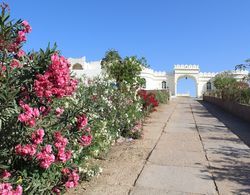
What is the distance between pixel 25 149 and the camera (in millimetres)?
3379

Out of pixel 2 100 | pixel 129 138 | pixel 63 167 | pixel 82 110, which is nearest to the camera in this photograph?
pixel 2 100

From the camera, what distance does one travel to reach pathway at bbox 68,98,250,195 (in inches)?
219

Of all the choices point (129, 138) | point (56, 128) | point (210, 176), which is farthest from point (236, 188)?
point (129, 138)

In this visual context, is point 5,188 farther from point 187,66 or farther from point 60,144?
point 187,66

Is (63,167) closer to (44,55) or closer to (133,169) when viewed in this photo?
(44,55)

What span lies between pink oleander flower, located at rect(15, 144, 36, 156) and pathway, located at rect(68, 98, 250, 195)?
2091 mm

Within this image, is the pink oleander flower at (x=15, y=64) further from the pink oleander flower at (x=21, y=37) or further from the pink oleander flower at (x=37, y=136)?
the pink oleander flower at (x=37, y=136)

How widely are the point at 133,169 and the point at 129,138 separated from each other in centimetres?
330

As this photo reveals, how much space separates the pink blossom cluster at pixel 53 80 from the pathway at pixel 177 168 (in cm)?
236

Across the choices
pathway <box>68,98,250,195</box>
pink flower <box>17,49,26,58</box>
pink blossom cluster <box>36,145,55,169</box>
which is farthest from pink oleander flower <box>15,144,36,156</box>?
pathway <box>68,98,250,195</box>

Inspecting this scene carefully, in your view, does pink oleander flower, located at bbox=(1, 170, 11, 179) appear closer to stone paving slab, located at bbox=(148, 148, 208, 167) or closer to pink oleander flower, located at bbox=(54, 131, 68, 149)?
→ pink oleander flower, located at bbox=(54, 131, 68, 149)

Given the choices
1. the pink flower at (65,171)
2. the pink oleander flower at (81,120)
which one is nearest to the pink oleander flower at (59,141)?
the pink oleander flower at (81,120)

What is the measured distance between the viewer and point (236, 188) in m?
5.68

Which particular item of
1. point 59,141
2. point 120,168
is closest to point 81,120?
point 59,141
